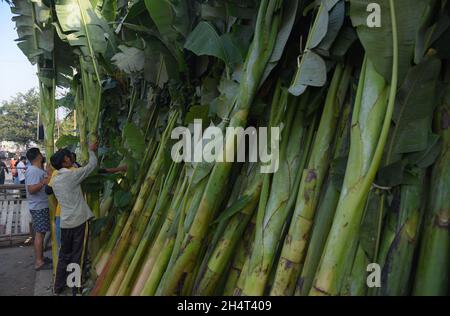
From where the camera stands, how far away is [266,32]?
189 cm

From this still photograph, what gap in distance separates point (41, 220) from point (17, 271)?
0.72 meters

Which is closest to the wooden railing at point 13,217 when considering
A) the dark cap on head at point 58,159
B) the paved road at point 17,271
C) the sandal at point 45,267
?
the paved road at point 17,271

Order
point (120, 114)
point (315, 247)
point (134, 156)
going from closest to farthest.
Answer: point (315, 247), point (134, 156), point (120, 114)

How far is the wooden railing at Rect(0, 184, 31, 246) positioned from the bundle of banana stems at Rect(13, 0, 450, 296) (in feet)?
12.1

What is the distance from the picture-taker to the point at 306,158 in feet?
5.91

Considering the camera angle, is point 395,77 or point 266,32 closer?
point 395,77

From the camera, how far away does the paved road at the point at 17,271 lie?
12.9 feet

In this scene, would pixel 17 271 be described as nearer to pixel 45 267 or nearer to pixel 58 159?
pixel 45 267

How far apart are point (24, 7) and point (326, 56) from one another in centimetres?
368

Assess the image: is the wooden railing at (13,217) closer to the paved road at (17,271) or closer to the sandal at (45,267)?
the paved road at (17,271)

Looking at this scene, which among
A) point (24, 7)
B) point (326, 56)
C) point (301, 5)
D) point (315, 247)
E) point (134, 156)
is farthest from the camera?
point (24, 7)

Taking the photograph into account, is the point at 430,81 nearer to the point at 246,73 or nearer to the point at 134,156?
the point at 246,73

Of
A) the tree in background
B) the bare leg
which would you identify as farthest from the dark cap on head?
the tree in background

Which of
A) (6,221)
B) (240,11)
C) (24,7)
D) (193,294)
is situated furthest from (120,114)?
(193,294)
